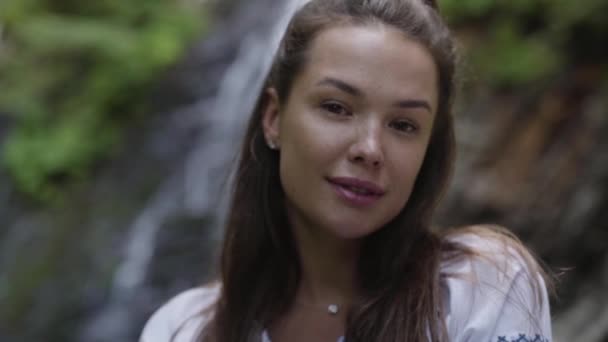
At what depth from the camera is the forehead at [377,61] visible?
1864 millimetres

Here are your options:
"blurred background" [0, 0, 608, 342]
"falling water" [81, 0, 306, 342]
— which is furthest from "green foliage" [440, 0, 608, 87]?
"falling water" [81, 0, 306, 342]

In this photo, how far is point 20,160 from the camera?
7848 millimetres

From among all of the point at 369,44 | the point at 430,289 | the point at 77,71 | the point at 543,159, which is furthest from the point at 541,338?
the point at 77,71

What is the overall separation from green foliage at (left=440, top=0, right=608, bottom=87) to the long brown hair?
376 centimetres

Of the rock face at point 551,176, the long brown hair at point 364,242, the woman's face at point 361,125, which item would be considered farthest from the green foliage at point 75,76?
the woman's face at point 361,125

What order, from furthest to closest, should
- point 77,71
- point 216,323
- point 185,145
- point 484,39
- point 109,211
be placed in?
point 77,71
point 185,145
point 109,211
point 484,39
point 216,323

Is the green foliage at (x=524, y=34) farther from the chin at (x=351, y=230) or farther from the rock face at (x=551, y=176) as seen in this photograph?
the chin at (x=351, y=230)

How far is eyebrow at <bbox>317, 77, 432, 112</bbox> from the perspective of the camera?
6.15 ft

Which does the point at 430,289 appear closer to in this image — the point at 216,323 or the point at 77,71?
the point at 216,323

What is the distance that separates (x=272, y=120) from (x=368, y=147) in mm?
420

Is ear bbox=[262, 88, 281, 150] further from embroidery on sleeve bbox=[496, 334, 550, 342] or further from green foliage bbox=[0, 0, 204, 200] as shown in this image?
green foliage bbox=[0, 0, 204, 200]

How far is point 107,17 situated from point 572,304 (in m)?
6.39

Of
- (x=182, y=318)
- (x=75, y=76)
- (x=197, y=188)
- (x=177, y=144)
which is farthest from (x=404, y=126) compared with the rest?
(x=75, y=76)

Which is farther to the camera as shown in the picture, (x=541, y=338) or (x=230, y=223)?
(x=230, y=223)
